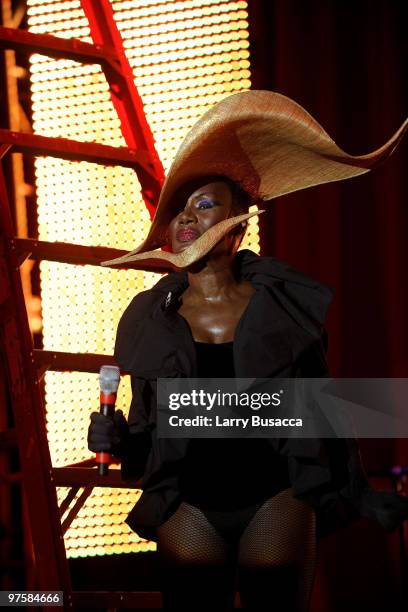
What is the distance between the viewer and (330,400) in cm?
158

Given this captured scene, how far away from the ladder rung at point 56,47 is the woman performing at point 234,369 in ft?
2.64

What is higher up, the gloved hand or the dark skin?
the dark skin

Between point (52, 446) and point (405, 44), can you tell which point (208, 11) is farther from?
point (52, 446)

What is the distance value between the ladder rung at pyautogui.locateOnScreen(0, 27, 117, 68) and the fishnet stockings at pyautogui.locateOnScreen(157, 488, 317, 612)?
1.34 meters

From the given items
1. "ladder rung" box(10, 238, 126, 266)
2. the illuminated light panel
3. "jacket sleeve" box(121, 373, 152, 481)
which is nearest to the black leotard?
"jacket sleeve" box(121, 373, 152, 481)

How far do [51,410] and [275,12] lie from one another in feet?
5.29

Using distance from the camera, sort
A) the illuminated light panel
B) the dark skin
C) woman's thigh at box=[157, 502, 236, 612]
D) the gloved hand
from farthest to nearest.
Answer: the illuminated light panel < the dark skin < woman's thigh at box=[157, 502, 236, 612] < the gloved hand

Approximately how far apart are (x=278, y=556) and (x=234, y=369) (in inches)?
13.7

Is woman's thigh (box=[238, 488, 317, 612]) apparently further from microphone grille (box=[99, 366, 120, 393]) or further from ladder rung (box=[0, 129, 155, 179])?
ladder rung (box=[0, 129, 155, 179])

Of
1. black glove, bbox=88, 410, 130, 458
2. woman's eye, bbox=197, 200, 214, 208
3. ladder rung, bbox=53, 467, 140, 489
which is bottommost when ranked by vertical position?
ladder rung, bbox=53, 467, 140, 489

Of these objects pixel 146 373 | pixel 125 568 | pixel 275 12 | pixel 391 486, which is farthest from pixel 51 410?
pixel 275 12

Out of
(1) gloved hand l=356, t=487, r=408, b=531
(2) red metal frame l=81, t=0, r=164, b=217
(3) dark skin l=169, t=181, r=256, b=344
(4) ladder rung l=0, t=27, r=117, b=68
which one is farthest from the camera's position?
(2) red metal frame l=81, t=0, r=164, b=217

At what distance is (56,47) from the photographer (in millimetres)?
2252

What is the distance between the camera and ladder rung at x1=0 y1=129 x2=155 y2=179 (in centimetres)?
212
